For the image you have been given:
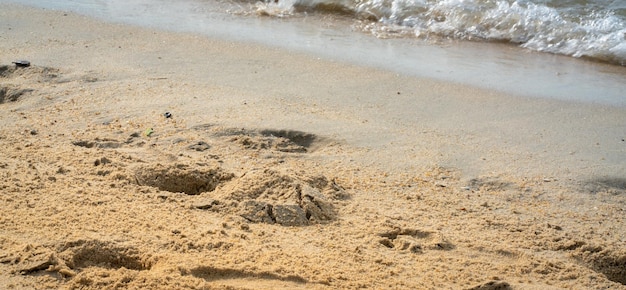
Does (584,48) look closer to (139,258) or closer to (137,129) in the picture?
(137,129)

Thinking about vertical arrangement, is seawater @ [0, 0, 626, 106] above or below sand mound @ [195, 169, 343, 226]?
above

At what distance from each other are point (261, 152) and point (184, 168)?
47 cm

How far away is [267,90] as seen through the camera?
431cm

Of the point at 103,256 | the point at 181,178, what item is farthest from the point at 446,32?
the point at 103,256

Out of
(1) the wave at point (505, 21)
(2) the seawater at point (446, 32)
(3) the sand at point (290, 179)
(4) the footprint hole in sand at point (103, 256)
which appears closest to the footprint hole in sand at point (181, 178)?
(3) the sand at point (290, 179)

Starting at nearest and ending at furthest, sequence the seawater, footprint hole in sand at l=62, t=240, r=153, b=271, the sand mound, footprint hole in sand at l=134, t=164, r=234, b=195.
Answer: footprint hole in sand at l=62, t=240, r=153, b=271, the sand mound, footprint hole in sand at l=134, t=164, r=234, b=195, the seawater

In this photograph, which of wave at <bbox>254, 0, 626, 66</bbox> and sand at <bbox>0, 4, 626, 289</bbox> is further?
wave at <bbox>254, 0, 626, 66</bbox>

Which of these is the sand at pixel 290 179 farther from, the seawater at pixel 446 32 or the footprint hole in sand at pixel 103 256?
the seawater at pixel 446 32

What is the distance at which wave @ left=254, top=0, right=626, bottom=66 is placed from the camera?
591cm

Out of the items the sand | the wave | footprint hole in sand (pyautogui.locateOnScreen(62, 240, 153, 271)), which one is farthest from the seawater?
footprint hole in sand (pyautogui.locateOnScreen(62, 240, 153, 271))

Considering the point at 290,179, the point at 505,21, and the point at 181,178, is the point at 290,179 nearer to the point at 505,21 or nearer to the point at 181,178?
the point at 181,178

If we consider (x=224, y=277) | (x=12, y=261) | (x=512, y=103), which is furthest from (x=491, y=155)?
(x=12, y=261)

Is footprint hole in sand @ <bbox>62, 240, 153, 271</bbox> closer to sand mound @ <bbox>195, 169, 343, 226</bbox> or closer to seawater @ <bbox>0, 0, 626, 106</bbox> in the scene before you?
sand mound @ <bbox>195, 169, 343, 226</bbox>

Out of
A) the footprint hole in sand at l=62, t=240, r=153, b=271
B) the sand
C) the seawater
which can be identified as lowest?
the footprint hole in sand at l=62, t=240, r=153, b=271
